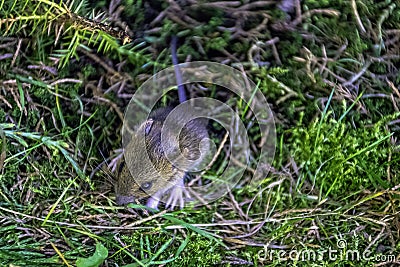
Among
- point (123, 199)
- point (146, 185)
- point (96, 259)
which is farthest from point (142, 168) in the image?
point (96, 259)

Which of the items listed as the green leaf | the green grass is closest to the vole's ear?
the green grass

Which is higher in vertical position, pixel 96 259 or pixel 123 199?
pixel 123 199

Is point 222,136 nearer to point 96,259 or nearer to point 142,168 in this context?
point 142,168

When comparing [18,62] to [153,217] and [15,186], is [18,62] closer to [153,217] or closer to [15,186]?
[15,186]

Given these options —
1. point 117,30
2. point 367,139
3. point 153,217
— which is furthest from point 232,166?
point 117,30

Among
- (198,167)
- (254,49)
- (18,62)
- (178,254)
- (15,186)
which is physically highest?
(18,62)

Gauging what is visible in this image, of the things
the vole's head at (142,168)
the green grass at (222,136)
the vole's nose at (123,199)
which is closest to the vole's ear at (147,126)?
the vole's head at (142,168)

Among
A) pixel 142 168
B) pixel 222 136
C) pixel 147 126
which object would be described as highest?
pixel 147 126

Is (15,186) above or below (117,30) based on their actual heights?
below

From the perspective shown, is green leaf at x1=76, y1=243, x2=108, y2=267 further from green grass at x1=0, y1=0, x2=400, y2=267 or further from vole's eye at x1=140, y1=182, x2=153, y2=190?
vole's eye at x1=140, y1=182, x2=153, y2=190
